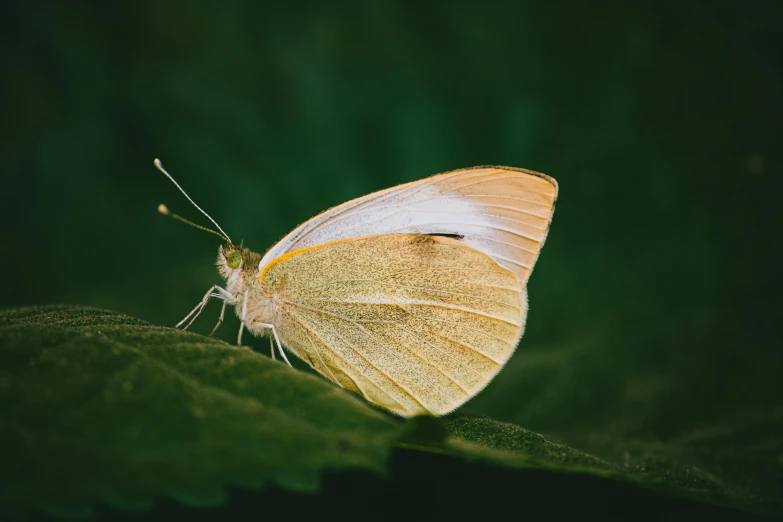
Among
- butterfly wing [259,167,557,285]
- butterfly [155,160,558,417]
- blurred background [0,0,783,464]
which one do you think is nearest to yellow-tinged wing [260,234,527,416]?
butterfly [155,160,558,417]

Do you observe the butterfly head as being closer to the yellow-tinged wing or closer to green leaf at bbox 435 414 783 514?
the yellow-tinged wing

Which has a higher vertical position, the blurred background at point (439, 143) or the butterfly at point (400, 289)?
the blurred background at point (439, 143)

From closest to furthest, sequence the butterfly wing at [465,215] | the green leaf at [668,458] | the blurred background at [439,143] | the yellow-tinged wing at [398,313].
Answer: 1. the green leaf at [668,458]
2. the yellow-tinged wing at [398,313]
3. the butterfly wing at [465,215]
4. the blurred background at [439,143]

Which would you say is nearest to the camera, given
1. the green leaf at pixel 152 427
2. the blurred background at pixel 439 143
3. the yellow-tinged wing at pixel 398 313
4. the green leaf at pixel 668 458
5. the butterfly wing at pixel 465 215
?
the green leaf at pixel 152 427

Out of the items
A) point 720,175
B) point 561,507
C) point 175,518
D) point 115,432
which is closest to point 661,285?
point 720,175

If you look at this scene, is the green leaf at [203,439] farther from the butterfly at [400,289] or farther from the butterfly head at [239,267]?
the butterfly head at [239,267]

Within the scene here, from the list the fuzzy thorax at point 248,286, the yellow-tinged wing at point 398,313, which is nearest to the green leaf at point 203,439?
the yellow-tinged wing at point 398,313

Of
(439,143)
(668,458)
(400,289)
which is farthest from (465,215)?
(439,143)

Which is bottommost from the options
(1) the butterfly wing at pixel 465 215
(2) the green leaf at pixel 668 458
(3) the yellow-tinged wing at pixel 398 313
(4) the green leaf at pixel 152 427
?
(4) the green leaf at pixel 152 427
